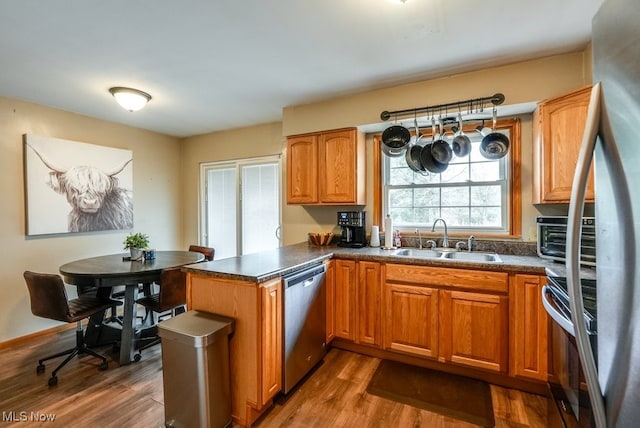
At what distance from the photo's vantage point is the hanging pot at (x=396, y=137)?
2.77m

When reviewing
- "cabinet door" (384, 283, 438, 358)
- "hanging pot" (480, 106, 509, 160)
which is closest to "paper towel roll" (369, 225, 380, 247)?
"cabinet door" (384, 283, 438, 358)

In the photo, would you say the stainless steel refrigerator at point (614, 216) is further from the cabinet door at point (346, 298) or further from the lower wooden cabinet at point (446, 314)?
the cabinet door at point (346, 298)

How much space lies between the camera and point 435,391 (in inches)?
85.2

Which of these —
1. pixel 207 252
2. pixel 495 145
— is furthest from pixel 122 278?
pixel 495 145

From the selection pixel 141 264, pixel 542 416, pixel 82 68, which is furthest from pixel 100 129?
pixel 542 416

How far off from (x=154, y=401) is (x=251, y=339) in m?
0.93

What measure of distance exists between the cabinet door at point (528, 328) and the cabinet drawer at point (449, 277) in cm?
9

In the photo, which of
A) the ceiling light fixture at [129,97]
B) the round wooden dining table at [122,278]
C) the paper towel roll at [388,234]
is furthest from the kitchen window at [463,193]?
the ceiling light fixture at [129,97]

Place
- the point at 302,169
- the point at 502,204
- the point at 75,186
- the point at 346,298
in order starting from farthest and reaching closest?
the point at 75,186 < the point at 302,169 < the point at 502,204 < the point at 346,298

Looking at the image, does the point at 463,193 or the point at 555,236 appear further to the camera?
the point at 463,193

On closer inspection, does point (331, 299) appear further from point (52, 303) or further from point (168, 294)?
point (52, 303)

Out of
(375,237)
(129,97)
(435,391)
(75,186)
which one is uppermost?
(129,97)

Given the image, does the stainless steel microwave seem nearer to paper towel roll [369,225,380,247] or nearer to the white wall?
paper towel roll [369,225,380,247]

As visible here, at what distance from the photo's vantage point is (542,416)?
6.22 ft
